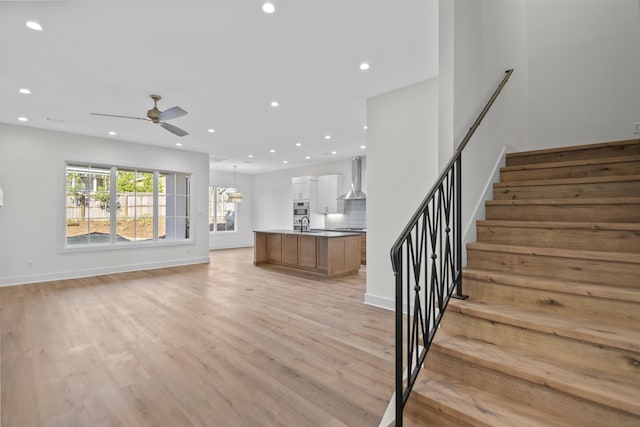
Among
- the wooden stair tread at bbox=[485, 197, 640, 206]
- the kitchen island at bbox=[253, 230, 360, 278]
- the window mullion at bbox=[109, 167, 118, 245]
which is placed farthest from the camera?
the window mullion at bbox=[109, 167, 118, 245]

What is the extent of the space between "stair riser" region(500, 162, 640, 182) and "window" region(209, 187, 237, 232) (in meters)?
9.96

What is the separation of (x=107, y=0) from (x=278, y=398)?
325 centimetres

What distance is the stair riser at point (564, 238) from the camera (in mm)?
1941

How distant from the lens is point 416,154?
375 centimetres

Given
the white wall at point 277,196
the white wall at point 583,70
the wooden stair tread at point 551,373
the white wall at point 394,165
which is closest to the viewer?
the wooden stair tread at point 551,373

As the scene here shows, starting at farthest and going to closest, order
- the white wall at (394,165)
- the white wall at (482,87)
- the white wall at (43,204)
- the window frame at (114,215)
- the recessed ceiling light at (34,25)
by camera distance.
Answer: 1. the window frame at (114,215)
2. the white wall at (43,204)
3. the white wall at (394,165)
4. the recessed ceiling light at (34,25)
5. the white wall at (482,87)

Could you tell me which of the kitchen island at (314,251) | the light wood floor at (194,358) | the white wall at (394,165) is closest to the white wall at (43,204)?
the light wood floor at (194,358)

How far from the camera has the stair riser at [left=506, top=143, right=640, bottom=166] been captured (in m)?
2.65

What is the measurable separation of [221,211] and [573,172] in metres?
10.6

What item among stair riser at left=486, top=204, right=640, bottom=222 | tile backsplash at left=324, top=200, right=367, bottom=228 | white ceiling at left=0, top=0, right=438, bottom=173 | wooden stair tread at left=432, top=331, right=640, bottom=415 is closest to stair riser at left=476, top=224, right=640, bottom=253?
stair riser at left=486, top=204, right=640, bottom=222

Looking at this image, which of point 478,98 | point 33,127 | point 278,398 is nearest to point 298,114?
point 478,98

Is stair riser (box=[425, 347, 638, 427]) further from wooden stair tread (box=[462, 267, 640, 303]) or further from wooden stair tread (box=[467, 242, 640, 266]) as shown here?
wooden stair tread (box=[467, 242, 640, 266])

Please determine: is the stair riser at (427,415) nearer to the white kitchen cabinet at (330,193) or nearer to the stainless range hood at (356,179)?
the stainless range hood at (356,179)

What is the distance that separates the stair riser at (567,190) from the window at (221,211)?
10.0 m
